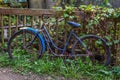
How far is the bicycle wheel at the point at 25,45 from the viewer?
587 cm

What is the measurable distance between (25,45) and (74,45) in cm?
126

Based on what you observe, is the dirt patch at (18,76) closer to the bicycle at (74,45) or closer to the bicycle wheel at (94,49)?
the bicycle at (74,45)

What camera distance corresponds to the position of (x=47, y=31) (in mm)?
5914

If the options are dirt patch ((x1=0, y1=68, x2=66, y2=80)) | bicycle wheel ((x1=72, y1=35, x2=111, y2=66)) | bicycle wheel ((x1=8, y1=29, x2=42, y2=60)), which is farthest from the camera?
bicycle wheel ((x1=8, y1=29, x2=42, y2=60))

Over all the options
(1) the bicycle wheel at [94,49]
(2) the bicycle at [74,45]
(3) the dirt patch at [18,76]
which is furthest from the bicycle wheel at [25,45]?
(1) the bicycle wheel at [94,49]

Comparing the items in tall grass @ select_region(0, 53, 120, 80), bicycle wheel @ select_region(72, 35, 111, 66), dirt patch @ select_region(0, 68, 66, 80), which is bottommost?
dirt patch @ select_region(0, 68, 66, 80)

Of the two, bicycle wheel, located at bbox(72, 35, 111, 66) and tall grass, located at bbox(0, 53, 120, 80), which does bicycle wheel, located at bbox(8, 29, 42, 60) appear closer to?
tall grass, located at bbox(0, 53, 120, 80)

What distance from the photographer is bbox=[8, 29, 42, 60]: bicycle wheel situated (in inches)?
231

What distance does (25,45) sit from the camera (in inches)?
241

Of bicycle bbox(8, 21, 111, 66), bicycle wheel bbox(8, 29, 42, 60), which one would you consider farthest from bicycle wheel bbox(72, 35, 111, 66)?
bicycle wheel bbox(8, 29, 42, 60)

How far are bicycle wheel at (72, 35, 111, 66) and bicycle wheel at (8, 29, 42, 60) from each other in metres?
0.87

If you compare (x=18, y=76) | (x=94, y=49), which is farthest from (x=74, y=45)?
(x=18, y=76)

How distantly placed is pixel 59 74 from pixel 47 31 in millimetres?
1158

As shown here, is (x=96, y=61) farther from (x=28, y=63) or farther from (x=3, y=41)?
(x=3, y=41)
